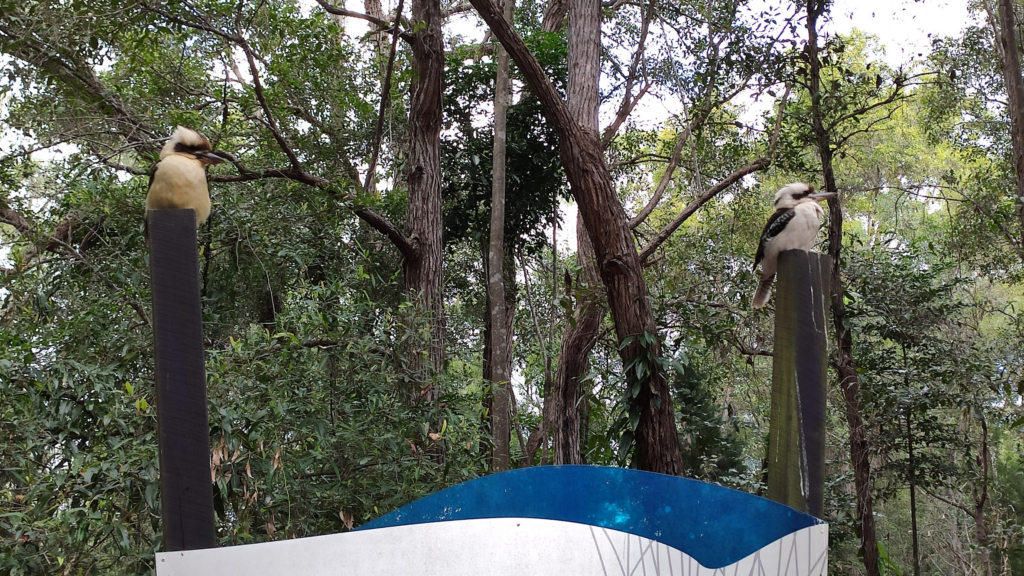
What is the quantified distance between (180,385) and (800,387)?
5.17 feet

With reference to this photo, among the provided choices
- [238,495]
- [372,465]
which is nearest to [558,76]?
[372,465]

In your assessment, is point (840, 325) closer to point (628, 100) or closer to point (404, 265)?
point (404, 265)

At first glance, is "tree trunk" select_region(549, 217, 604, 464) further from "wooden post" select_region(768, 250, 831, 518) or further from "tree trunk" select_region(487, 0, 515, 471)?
"wooden post" select_region(768, 250, 831, 518)

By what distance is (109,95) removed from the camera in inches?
155

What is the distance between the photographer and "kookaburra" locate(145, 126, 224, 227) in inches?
71.4

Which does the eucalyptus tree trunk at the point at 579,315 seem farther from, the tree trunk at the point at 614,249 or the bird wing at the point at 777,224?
the bird wing at the point at 777,224

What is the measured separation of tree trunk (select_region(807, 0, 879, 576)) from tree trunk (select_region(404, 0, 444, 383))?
227 cm

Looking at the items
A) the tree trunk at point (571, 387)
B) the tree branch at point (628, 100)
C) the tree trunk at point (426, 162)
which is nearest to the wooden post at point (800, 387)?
the tree trunk at point (426, 162)

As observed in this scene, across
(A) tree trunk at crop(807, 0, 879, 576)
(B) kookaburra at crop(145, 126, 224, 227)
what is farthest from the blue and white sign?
(A) tree trunk at crop(807, 0, 879, 576)

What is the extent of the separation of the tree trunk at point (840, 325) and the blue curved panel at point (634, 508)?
7.85 ft

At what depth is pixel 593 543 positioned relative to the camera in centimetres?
175

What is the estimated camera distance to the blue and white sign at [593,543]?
169cm

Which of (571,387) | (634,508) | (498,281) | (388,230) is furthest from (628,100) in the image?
(634,508)

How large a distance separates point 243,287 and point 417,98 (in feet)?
5.44
